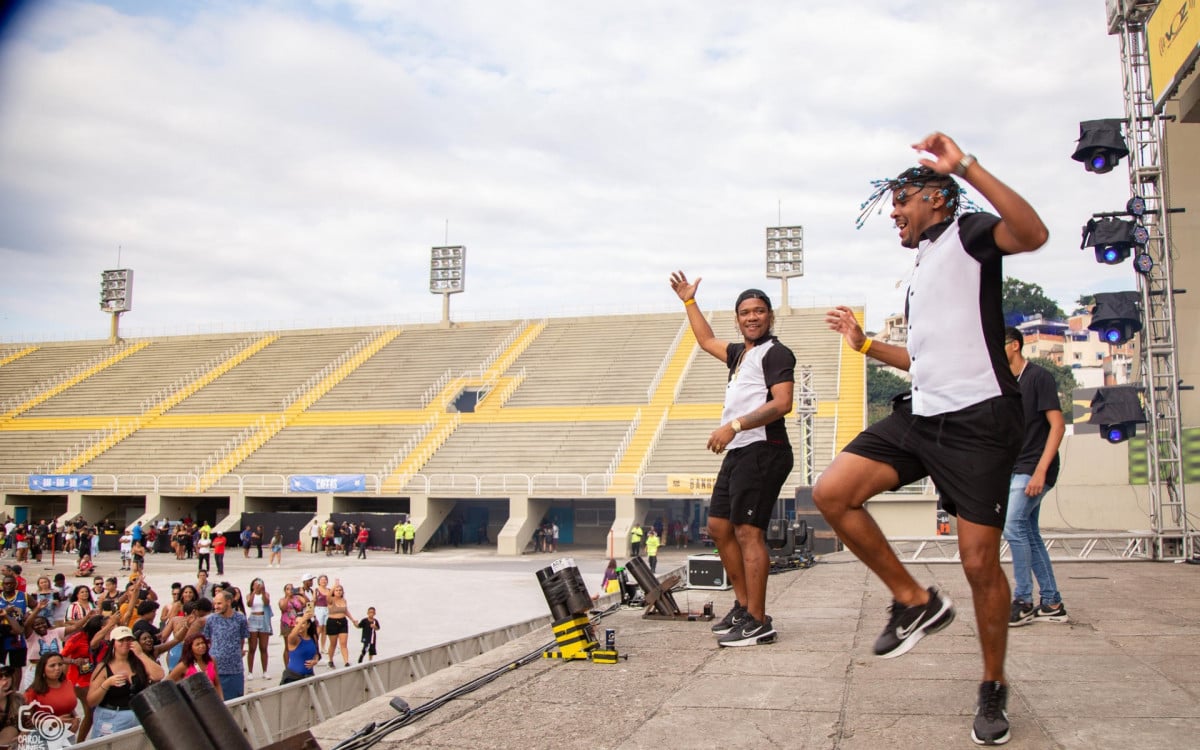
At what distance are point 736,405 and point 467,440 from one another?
103 feet

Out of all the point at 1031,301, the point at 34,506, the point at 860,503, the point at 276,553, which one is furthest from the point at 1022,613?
the point at 1031,301

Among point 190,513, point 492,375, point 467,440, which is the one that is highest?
point 492,375

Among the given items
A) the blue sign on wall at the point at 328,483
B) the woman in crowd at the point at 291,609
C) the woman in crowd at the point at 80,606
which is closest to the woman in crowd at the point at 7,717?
the woman in crowd at the point at 80,606

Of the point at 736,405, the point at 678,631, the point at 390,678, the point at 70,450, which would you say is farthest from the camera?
the point at 70,450

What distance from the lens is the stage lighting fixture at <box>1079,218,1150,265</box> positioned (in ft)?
38.4

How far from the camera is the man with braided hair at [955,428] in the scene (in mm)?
3087

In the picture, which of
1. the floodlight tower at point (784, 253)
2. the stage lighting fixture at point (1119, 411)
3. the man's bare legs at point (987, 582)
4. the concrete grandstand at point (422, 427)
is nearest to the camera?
the man's bare legs at point (987, 582)

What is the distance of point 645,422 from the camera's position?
3569 cm

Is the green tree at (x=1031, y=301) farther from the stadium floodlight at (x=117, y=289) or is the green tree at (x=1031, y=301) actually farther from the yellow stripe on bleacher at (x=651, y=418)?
the stadium floodlight at (x=117, y=289)

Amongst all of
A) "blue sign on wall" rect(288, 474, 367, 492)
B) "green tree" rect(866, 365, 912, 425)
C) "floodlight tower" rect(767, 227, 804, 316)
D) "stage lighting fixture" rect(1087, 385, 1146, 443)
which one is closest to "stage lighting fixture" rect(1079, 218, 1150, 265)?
"stage lighting fixture" rect(1087, 385, 1146, 443)

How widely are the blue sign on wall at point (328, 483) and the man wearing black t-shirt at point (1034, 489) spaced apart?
2878 cm

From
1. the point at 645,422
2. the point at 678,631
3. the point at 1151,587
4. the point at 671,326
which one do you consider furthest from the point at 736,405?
the point at 671,326

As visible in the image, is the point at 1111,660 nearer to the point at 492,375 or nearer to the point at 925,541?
the point at 925,541

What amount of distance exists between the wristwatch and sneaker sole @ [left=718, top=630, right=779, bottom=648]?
2778mm
